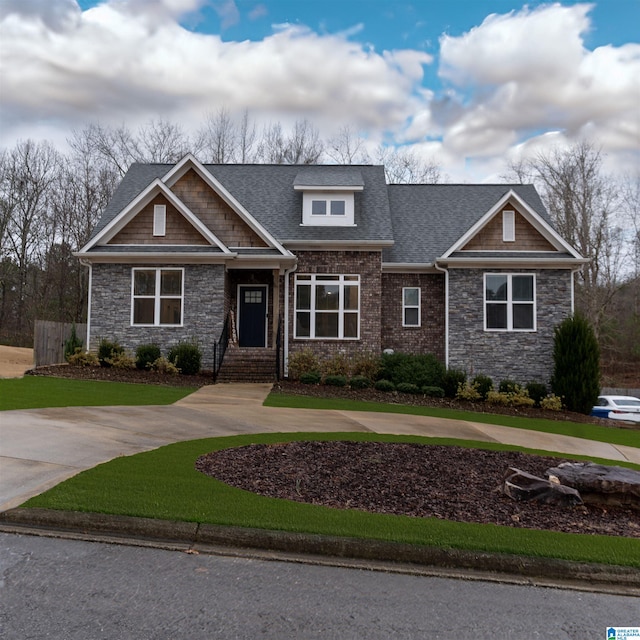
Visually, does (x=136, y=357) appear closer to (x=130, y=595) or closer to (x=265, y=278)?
(x=265, y=278)

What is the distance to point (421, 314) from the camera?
19906 mm

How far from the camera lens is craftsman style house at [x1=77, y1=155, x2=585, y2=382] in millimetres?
17922

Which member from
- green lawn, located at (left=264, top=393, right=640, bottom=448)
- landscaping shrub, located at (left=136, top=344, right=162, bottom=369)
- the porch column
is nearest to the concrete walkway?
green lawn, located at (left=264, top=393, right=640, bottom=448)

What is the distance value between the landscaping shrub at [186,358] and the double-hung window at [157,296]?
1000 mm

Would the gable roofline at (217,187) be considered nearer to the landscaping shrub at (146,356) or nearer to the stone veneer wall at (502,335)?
the landscaping shrub at (146,356)

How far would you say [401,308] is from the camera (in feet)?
65.5

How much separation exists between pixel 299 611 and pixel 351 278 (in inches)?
625

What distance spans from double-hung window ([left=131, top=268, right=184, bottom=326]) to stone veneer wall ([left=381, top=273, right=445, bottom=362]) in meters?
6.97

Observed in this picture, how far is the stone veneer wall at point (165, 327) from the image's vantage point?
1784cm

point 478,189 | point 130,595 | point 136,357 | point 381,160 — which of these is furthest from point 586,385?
point 381,160

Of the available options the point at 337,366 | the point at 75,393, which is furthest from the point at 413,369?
the point at 75,393

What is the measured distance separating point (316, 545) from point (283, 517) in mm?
574

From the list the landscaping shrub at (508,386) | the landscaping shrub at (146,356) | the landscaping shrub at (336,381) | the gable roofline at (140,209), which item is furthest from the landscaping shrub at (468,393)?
the landscaping shrub at (146,356)

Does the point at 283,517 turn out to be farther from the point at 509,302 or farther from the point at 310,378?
the point at 509,302
